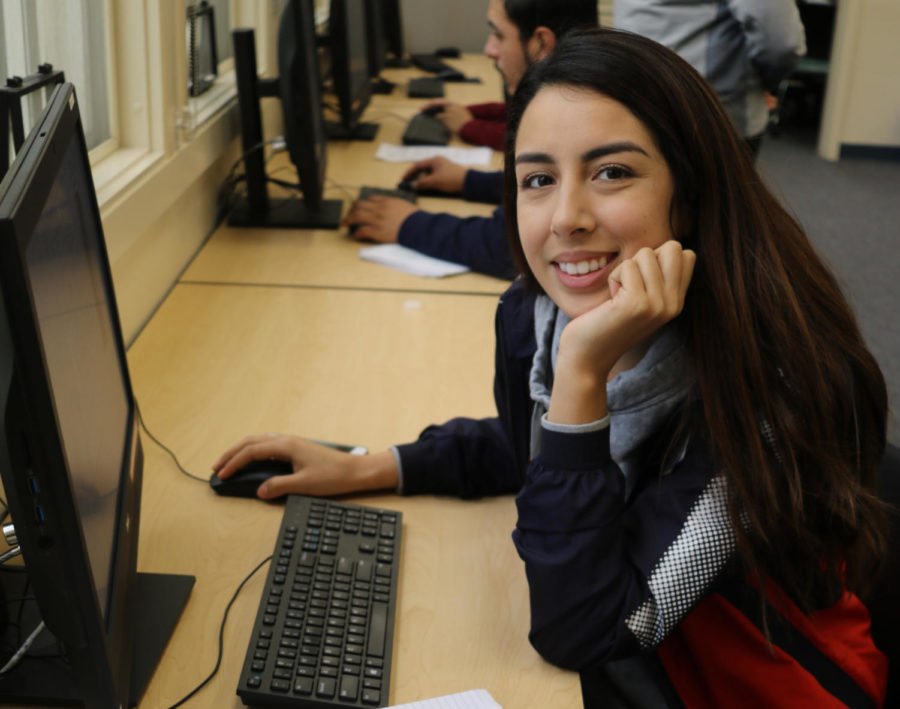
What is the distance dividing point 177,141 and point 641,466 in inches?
47.2

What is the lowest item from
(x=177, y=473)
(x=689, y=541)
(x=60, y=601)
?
(x=177, y=473)

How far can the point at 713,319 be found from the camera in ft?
3.23

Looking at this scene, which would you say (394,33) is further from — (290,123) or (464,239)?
(464,239)

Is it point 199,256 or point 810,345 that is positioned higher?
point 810,345

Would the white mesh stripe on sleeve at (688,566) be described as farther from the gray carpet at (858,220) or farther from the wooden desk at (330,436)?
the gray carpet at (858,220)

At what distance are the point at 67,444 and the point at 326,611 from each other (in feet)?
1.27

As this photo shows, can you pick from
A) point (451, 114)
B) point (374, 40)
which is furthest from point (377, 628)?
point (374, 40)

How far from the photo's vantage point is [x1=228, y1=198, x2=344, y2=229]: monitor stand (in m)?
2.16

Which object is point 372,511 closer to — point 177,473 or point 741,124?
A: point 177,473

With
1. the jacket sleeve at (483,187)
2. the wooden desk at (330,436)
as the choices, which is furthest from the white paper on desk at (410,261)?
the jacket sleeve at (483,187)

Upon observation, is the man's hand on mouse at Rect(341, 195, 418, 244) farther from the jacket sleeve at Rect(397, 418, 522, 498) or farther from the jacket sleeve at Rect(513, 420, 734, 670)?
the jacket sleeve at Rect(513, 420, 734, 670)

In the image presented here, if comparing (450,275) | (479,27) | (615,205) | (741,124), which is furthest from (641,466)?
(479,27)

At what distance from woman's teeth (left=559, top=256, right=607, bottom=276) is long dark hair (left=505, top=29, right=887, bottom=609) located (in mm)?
90

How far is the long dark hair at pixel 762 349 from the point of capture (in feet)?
3.04
